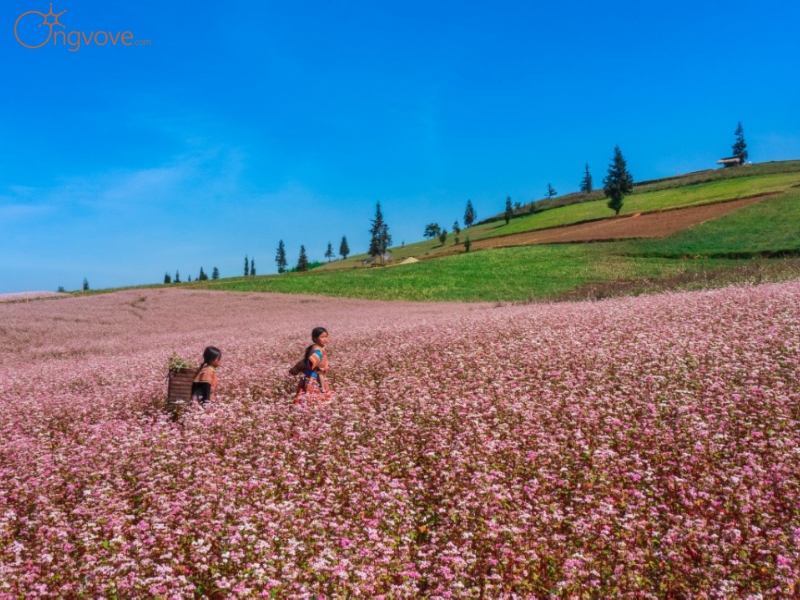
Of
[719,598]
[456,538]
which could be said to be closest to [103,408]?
[456,538]

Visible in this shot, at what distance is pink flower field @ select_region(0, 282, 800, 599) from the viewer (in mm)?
5480

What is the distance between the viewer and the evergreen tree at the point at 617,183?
102838 mm

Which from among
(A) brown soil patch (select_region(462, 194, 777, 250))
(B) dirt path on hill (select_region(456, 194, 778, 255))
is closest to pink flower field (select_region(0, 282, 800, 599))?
(A) brown soil patch (select_region(462, 194, 777, 250))

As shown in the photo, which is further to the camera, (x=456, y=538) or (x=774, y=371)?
(x=774, y=371)

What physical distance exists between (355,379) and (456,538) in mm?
7379

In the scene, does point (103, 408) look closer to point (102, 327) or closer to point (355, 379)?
point (355, 379)

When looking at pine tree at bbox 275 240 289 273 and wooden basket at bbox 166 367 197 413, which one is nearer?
wooden basket at bbox 166 367 197 413

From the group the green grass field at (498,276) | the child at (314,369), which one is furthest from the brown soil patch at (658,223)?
the child at (314,369)

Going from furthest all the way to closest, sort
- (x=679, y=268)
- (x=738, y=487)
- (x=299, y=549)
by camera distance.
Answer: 1. (x=679, y=268)
2. (x=738, y=487)
3. (x=299, y=549)

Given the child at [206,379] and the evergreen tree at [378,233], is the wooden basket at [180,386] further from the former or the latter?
the evergreen tree at [378,233]

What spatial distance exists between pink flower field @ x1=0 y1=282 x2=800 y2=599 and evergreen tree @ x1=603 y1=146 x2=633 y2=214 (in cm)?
9591

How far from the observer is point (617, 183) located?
106 m

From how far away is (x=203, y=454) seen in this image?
841 cm

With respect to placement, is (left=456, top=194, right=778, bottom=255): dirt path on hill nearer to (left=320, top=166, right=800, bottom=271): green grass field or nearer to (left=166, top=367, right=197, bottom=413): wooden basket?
(left=320, top=166, right=800, bottom=271): green grass field
